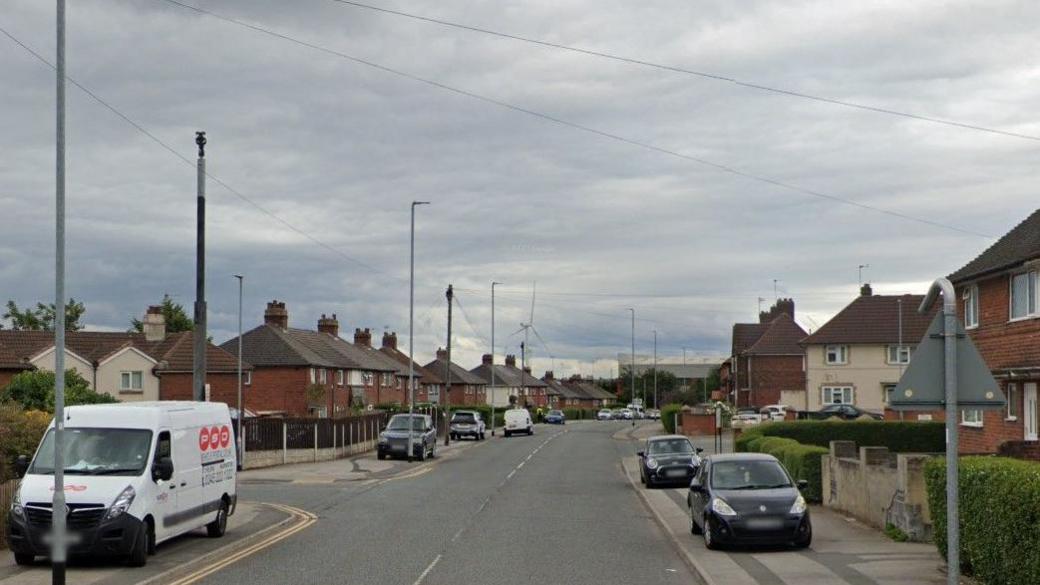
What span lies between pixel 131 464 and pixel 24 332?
2205 inches

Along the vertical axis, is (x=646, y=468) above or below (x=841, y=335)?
below

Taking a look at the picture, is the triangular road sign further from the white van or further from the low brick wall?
the white van

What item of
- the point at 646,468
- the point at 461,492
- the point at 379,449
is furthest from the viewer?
the point at 379,449

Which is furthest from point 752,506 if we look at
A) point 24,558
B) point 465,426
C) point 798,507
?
point 465,426

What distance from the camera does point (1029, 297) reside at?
30.2 m

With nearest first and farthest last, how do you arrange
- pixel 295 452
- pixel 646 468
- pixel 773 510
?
pixel 773 510
pixel 646 468
pixel 295 452

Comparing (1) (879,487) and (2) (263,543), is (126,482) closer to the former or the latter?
(2) (263,543)

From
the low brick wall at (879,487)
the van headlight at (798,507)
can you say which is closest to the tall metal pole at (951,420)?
the low brick wall at (879,487)

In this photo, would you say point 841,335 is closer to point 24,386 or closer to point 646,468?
point 646,468

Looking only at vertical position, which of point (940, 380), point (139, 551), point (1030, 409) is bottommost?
point (139, 551)

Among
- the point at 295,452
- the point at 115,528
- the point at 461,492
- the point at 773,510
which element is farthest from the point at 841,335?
the point at 115,528

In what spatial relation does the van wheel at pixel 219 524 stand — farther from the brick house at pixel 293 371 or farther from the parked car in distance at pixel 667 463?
the brick house at pixel 293 371

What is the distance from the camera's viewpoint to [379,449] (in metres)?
48.4

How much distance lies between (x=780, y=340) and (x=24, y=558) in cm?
7212
